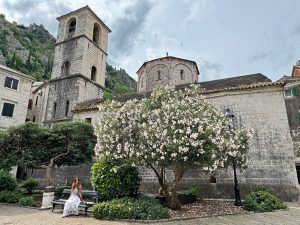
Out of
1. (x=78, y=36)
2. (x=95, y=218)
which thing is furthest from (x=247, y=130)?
(x=78, y=36)

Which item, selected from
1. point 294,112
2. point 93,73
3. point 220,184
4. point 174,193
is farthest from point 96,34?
A: point 294,112

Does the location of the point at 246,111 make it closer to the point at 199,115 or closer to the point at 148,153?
the point at 199,115

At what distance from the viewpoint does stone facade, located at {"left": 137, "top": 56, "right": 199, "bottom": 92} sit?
92.6ft

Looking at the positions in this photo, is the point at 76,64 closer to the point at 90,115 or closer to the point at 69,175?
the point at 90,115

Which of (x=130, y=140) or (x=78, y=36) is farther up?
(x=78, y=36)

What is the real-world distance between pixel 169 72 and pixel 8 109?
19505 millimetres

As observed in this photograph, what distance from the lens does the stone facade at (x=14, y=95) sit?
24453 mm

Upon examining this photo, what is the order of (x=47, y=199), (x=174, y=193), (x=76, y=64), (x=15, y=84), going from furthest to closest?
(x=15, y=84), (x=76, y=64), (x=47, y=199), (x=174, y=193)

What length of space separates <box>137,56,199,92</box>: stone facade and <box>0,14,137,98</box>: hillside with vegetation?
21.6 m

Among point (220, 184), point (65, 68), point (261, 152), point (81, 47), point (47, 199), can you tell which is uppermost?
point (81, 47)

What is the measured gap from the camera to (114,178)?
10.5m

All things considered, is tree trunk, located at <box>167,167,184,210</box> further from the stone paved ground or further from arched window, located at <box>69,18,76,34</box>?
arched window, located at <box>69,18,76,34</box>

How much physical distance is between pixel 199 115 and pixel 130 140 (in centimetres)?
318

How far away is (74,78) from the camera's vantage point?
2423 centimetres
